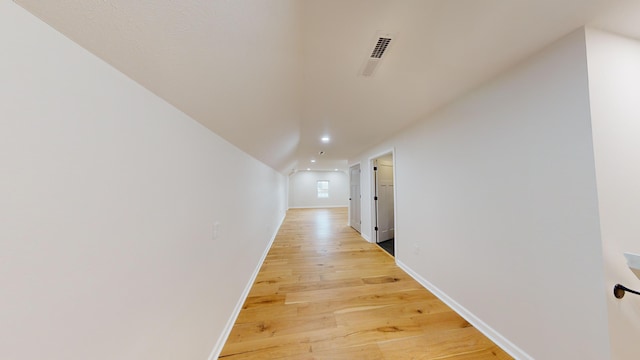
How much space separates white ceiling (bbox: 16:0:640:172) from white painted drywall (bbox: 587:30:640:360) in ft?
0.73

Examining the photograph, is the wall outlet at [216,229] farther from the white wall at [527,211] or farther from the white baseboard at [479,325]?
the white baseboard at [479,325]

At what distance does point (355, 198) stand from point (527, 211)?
164 inches

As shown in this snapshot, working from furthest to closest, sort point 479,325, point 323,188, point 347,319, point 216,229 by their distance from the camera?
1. point 323,188
2. point 347,319
3. point 479,325
4. point 216,229

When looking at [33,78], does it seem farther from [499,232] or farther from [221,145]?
[499,232]

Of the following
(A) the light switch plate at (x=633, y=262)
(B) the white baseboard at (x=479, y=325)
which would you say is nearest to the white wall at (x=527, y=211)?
(B) the white baseboard at (x=479, y=325)

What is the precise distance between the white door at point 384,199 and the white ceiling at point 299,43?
2410mm

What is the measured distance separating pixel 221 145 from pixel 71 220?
1140 mm

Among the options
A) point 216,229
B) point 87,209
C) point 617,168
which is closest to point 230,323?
point 216,229

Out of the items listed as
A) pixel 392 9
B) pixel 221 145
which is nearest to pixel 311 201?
pixel 221 145

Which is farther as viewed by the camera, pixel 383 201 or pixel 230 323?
pixel 383 201

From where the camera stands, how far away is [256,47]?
1087 millimetres

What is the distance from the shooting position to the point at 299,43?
Result: 1287mm

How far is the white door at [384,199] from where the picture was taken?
168 inches

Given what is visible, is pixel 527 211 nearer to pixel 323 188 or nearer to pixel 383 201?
pixel 383 201
